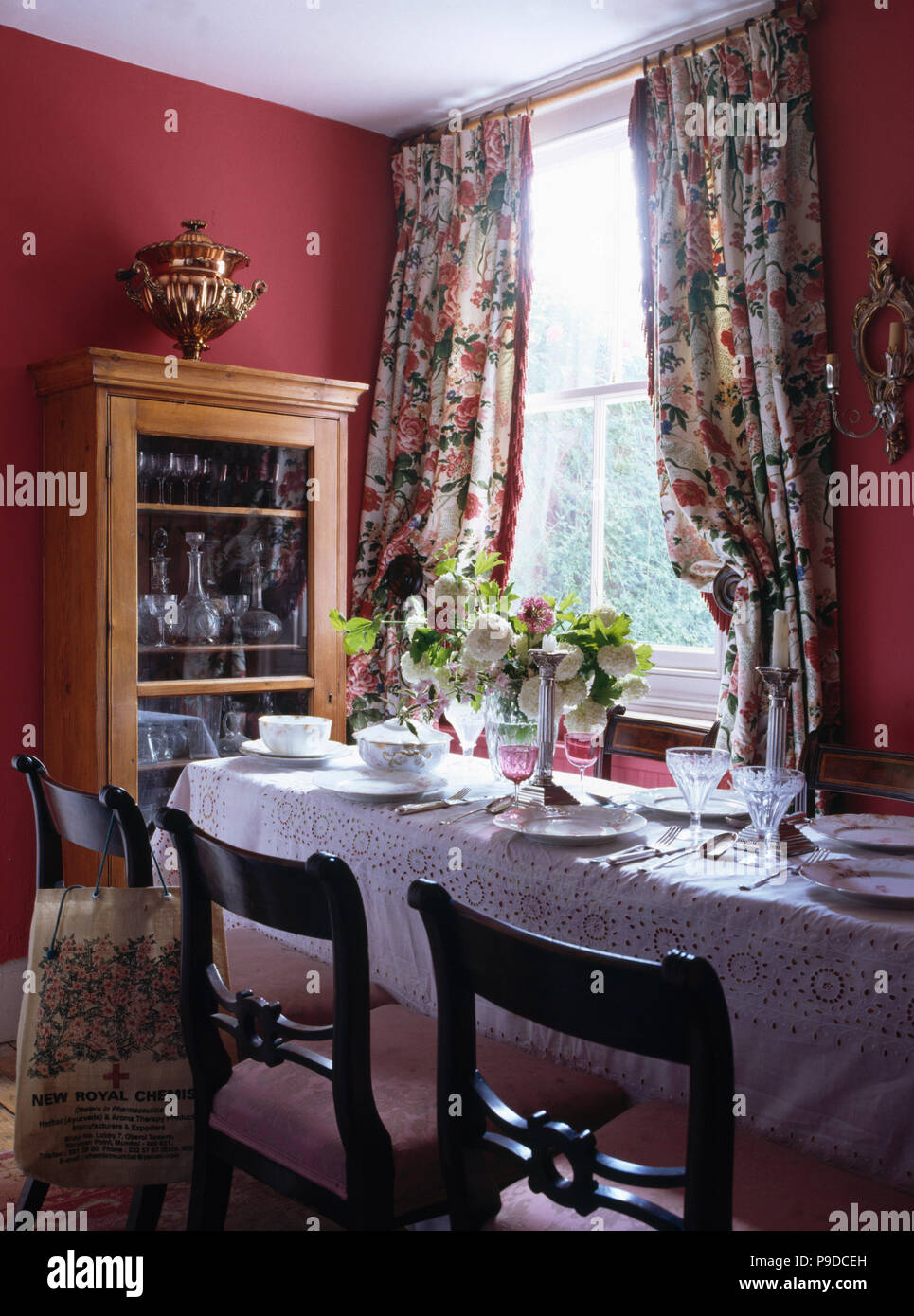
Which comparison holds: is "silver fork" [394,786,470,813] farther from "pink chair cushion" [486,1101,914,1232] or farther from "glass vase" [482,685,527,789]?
"pink chair cushion" [486,1101,914,1232]

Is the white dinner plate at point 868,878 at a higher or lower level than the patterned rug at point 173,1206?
higher

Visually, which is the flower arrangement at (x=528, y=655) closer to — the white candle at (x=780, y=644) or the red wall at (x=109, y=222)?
the white candle at (x=780, y=644)

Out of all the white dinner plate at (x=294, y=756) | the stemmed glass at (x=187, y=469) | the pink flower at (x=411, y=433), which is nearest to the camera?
the white dinner plate at (x=294, y=756)

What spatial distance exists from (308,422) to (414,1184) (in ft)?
7.74

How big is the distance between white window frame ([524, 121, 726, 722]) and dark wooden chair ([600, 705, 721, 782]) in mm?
360

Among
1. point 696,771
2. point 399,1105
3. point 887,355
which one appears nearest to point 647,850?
point 696,771

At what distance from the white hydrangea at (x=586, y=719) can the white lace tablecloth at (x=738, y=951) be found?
25cm

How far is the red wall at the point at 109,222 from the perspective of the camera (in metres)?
3.12

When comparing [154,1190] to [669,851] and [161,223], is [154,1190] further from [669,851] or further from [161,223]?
[161,223]

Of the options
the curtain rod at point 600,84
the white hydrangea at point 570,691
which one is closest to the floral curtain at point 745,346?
the curtain rod at point 600,84

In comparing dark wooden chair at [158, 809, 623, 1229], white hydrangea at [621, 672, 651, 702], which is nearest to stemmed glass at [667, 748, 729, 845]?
white hydrangea at [621, 672, 651, 702]

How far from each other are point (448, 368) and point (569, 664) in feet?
6.54

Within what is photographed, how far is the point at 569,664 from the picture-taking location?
1972mm
